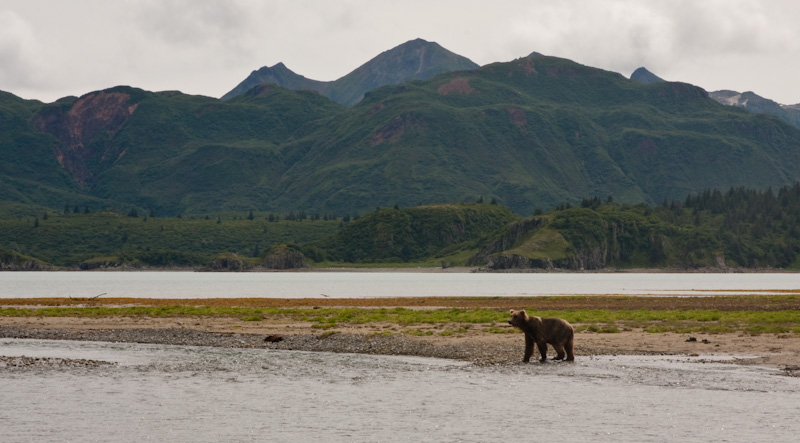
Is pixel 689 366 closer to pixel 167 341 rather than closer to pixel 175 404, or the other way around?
pixel 175 404

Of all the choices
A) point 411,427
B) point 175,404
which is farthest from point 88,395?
point 411,427

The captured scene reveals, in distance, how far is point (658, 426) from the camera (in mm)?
32719

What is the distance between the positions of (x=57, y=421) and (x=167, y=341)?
30330 millimetres

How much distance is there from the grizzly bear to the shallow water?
4.33ft

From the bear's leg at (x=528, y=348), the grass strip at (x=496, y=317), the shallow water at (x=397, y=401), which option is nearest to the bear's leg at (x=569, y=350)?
the shallow water at (x=397, y=401)

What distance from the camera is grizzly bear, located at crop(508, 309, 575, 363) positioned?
4797 cm

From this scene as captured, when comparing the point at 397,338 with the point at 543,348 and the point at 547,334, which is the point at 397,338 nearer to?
the point at 543,348

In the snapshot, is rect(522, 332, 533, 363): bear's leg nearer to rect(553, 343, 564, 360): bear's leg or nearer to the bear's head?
→ rect(553, 343, 564, 360): bear's leg

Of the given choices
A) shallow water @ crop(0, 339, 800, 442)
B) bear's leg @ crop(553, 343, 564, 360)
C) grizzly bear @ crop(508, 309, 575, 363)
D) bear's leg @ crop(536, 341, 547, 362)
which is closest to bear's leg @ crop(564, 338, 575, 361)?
grizzly bear @ crop(508, 309, 575, 363)

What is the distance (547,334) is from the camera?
4869 centimetres

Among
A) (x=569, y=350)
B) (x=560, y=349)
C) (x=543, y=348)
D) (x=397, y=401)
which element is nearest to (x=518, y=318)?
(x=543, y=348)

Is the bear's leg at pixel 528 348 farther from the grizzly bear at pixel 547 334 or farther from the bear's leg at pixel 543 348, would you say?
the bear's leg at pixel 543 348

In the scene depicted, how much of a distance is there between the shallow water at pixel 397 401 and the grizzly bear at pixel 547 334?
1321 millimetres

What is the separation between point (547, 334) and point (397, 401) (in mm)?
13285
